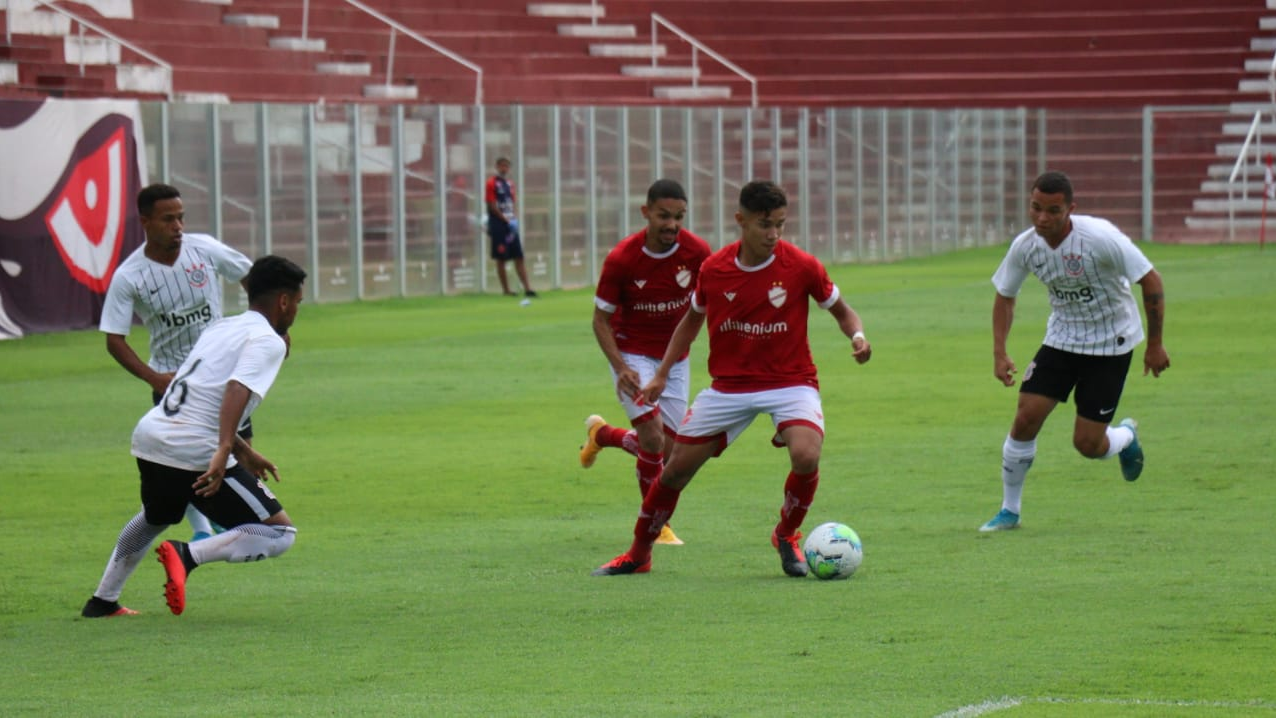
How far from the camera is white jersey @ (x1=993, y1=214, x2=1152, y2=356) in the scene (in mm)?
10641

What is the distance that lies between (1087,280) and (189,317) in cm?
473

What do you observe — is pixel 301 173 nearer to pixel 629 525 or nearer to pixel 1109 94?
pixel 629 525

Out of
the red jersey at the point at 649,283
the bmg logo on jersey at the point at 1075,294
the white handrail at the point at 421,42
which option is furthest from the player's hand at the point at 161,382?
the white handrail at the point at 421,42

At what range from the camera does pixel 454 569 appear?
391 inches

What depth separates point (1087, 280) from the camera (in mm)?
10773

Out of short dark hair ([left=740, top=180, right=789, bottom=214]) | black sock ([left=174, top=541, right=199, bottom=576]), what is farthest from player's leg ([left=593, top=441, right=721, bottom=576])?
black sock ([left=174, top=541, right=199, bottom=576])

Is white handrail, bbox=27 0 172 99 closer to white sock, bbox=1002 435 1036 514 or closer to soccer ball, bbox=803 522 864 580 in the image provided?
white sock, bbox=1002 435 1036 514

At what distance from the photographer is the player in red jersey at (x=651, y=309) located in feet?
34.4

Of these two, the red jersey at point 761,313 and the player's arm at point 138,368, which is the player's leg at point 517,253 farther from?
the red jersey at point 761,313

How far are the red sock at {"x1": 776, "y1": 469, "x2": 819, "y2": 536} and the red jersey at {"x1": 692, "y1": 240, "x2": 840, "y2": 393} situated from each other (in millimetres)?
447

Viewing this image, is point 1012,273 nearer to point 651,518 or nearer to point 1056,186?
point 1056,186

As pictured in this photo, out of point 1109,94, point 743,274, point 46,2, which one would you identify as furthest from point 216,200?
point 1109,94

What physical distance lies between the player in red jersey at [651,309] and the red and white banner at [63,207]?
14751 millimetres

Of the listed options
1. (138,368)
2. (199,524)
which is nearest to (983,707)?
(138,368)
